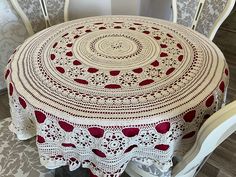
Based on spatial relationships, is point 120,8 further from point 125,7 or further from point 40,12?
point 40,12

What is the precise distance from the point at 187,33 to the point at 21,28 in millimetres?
1218

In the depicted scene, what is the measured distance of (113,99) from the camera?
0.77m

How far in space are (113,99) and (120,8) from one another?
55.6 inches

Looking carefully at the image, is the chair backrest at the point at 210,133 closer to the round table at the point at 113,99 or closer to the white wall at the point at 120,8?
the round table at the point at 113,99

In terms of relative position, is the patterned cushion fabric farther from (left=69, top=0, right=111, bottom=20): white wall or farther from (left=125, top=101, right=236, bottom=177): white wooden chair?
(left=69, top=0, right=111, bottom=20): white wall

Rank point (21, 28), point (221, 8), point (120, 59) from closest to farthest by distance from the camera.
Result: 1. point (120, 59)
2. point (221, 8)
3. point (21, 28)

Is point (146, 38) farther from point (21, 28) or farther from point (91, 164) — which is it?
point (21, 28)

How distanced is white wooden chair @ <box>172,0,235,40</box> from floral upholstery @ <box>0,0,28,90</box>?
1087 millimetres

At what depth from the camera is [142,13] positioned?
1953 mm

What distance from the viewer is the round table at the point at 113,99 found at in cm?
72

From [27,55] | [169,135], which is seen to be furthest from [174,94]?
[27,55]

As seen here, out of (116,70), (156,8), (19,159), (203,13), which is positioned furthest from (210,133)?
(156,8)

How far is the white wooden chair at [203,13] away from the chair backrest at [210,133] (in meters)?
0.85

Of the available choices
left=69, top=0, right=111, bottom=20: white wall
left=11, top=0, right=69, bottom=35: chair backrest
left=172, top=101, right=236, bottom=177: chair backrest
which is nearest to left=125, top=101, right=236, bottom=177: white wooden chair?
left=172, top=101, right=236, bottom=177: chair backrest
